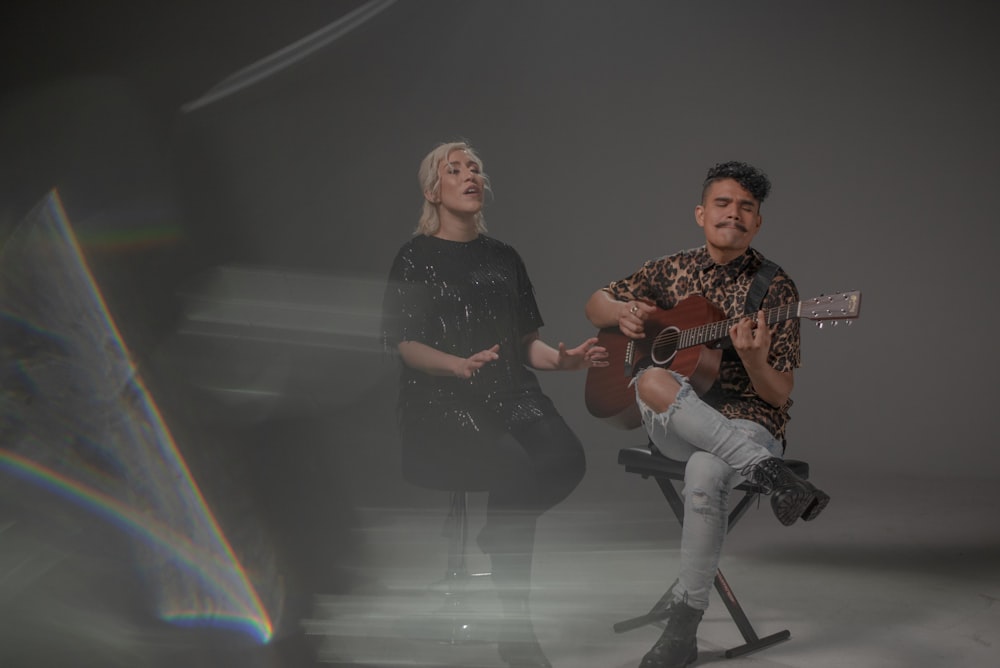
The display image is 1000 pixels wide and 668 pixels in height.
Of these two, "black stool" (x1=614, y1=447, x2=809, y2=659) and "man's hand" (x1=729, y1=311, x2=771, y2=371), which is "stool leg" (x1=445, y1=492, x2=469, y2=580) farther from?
"man's hand" (x1=729, y1=311, x2=771, y2=371)

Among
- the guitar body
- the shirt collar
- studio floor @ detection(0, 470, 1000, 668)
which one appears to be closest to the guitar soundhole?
the guitar body

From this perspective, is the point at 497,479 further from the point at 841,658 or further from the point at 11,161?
the point at 11,161

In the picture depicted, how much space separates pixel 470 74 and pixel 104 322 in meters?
2.45

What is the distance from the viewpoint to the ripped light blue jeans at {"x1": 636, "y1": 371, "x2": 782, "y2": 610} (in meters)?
2.39

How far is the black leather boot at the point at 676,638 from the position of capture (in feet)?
8.00

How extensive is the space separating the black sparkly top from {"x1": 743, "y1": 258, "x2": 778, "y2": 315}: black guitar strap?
0.72 m

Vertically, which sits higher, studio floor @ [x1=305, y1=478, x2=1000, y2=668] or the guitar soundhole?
the guitar soundhole

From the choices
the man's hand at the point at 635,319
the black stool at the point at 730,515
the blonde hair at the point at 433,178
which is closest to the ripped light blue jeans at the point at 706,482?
the black stool at the point at 730,515

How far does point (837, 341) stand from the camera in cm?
534

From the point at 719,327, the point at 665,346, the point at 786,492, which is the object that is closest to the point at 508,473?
the point at 665,346

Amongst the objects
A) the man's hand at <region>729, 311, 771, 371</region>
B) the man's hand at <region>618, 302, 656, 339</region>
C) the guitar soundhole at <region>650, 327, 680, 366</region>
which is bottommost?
the man's hand at <region>729, 311, 771, 371</region>

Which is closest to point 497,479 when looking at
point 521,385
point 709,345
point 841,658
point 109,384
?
point 521,385

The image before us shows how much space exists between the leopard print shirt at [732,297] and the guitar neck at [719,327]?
68 mm

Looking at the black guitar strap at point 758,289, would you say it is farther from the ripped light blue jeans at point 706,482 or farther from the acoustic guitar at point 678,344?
the ripped light blue jeans at point 706,482
